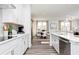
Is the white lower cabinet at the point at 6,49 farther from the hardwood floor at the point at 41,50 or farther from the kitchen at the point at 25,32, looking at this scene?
the hardwood floor at the point at 41,50

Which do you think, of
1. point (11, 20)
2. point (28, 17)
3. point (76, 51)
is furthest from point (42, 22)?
point (76, 51)

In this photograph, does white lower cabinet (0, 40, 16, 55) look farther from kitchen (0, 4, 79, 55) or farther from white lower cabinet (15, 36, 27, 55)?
white lower cabinet (15, 36, 27, 55)

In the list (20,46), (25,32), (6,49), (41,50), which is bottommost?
(41,50)

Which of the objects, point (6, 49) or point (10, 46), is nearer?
point (6, 49)

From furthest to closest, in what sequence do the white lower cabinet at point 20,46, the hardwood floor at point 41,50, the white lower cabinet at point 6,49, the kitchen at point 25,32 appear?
the hardwood floor at point 41,50
the white lower cabinet at point 20,46
the kitchen at point 25,32
the white lower cabinet at point 6,49

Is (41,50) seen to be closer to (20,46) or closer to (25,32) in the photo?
(25,32)

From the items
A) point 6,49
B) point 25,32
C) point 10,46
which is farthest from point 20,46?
point 25,32

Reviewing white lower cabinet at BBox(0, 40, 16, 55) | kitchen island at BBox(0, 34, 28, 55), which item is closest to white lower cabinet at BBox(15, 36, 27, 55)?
kitchen island at BBox(0, 34, 28, 55)

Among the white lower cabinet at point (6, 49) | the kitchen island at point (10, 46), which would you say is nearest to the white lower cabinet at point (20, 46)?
the kitchen island at point (10, 46)

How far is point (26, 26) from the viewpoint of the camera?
573 cm

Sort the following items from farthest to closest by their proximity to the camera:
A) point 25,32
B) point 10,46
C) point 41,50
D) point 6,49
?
point 25,32, point 41,50, point 10,46, point 6,49

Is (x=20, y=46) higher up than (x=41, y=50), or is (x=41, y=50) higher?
(x=20, y=46)

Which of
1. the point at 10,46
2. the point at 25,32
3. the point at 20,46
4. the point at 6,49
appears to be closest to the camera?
the point at 6,49
